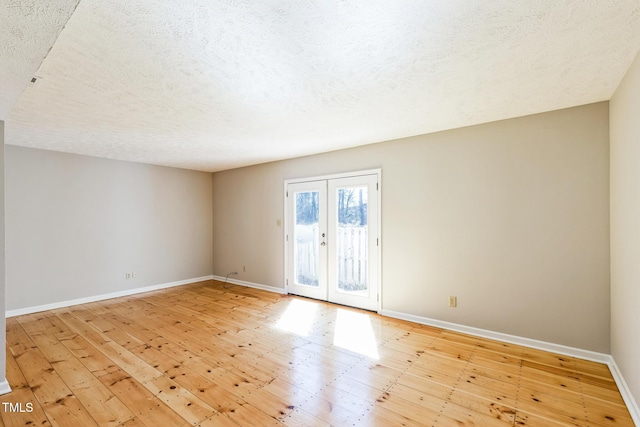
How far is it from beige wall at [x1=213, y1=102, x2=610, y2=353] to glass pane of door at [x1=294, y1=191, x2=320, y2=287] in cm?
88

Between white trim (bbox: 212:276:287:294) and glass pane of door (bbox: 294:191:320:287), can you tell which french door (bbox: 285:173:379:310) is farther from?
white trim (bbox: 212:276:287:294)

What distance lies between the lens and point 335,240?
4863mm

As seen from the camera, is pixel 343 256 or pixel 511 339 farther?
pixel 343 256

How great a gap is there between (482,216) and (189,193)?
547 centimetres

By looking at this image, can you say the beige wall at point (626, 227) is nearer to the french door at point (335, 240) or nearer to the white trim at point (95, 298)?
the french door at point (335, 240)

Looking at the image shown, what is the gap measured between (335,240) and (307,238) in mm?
626

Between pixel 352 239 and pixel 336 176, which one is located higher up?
pixel 336 176

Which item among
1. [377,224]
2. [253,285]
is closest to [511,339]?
[377,224]

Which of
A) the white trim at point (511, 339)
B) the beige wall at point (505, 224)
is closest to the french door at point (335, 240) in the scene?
the beige wall at point (505, 224)

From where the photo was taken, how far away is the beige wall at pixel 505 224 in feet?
9.67

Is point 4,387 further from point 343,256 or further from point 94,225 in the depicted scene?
point 343,256

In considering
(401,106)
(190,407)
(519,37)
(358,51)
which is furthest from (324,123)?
(190,407)

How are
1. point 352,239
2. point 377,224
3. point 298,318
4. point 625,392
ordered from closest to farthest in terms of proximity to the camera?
point 625,392 → point 298,318 → point 377,224 → point 352,239

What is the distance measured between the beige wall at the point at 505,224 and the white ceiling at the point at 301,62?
332 mm
